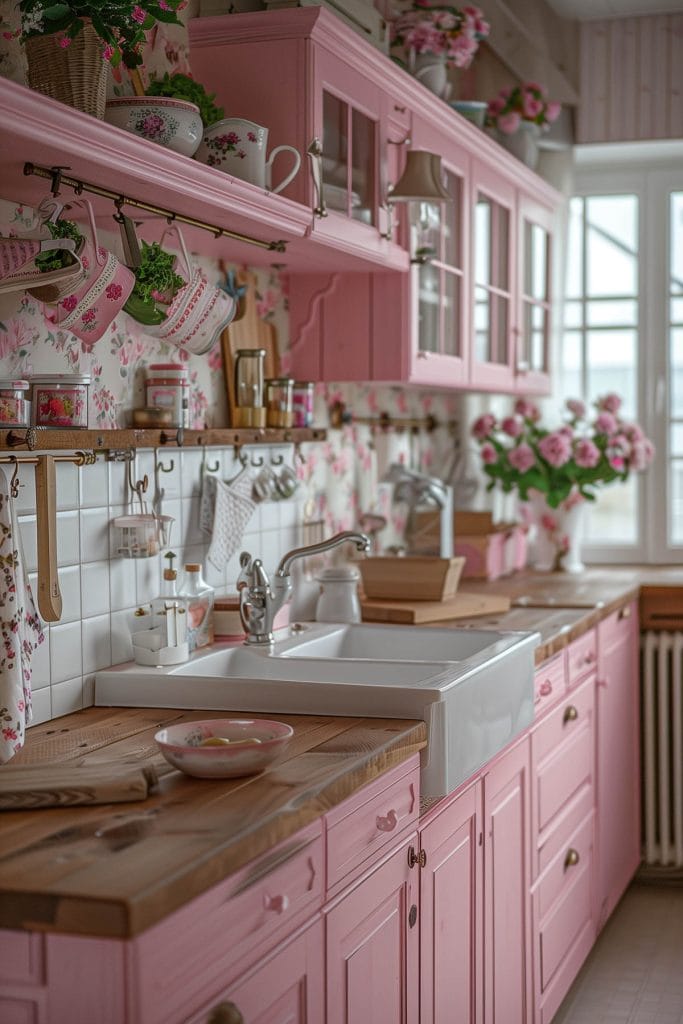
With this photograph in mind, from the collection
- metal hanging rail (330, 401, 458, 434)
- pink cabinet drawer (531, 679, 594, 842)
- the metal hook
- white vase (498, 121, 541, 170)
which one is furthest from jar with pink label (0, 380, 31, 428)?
white vase (498, 121, 541, 170)

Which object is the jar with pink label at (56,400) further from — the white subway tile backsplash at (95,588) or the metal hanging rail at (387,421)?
the metal hanging rail at (387,421)

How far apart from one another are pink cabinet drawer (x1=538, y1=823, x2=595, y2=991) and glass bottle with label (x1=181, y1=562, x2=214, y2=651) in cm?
100

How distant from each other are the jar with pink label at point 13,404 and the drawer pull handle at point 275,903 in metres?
0.78

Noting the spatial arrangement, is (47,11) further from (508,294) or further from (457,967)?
(508,294)

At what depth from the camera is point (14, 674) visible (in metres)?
1.74

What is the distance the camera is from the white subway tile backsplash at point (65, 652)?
2.07 metres

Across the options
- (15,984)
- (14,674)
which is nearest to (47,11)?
(14,674)

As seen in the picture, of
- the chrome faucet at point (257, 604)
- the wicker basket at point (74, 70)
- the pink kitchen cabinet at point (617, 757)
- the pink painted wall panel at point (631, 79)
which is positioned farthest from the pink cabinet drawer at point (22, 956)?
the pink painted wall panel at point (631, 79)

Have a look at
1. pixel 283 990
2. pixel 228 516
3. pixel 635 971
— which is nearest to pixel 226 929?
pixel 283 990

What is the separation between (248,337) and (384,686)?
3.44ft

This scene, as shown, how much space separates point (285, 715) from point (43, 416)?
59cm

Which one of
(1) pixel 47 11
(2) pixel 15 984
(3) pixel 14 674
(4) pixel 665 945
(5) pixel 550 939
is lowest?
(4) pixel 665 945

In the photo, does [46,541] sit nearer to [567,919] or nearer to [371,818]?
[371,818]

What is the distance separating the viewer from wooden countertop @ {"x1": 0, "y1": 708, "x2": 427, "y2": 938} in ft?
4.06
